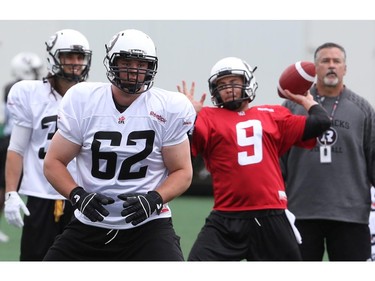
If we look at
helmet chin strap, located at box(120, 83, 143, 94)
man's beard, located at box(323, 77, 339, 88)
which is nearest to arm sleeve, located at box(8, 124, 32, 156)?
helmet chin strap, located at box(120, 83, 143, 94)

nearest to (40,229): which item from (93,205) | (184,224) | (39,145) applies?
(39,145)

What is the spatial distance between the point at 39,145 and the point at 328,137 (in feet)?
6.47

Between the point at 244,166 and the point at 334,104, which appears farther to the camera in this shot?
the point at 334,104

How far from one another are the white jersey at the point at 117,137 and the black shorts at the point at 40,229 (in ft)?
4.28

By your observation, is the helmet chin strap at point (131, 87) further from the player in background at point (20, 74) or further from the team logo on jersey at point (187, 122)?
the player in background at point (20, 74)

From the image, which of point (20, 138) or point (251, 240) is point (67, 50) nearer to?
point (20, 138)

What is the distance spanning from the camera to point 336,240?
6.47 m

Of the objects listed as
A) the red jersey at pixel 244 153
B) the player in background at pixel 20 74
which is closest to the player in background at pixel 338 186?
the red jersey at pixel 244 153

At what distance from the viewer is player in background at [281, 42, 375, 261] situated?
643cm

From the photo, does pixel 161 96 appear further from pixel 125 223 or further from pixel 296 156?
pixel 296 156

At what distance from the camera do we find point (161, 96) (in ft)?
16.0

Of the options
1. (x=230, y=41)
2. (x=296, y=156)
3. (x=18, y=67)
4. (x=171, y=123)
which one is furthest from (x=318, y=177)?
(x=230, y=41)

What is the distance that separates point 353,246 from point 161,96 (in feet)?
7.21

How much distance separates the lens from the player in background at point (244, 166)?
590 cm
